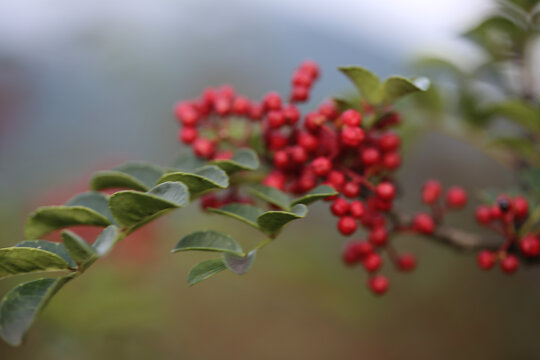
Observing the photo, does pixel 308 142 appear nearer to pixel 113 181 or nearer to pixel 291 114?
pixel 291 114

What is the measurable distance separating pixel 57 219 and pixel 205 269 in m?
0.25

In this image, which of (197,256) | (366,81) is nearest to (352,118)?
(366,81)

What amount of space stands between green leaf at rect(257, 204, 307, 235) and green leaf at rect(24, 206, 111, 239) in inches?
9.1

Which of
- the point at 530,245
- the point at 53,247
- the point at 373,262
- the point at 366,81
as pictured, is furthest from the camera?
the point at 373,262

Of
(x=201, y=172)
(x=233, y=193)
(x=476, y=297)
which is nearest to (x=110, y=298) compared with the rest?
(x=233, y=193)

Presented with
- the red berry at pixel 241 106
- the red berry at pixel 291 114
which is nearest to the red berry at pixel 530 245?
the red berry at pixel 291 114

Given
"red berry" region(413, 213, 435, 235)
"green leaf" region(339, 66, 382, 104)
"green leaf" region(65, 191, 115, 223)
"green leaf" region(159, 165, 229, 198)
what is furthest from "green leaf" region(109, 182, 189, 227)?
"red berry" region(413, 213, 435, 235)

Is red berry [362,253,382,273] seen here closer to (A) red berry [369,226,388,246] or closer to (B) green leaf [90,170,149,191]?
(A) red berry [369,226,388,246]

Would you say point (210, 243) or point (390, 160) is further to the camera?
point (390, 160)

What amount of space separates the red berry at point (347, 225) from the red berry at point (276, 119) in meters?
A: 0.21

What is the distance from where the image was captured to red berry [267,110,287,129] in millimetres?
937

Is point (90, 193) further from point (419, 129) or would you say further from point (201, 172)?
point (419, 129)

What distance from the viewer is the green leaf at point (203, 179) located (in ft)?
2.39

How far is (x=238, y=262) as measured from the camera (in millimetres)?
708
